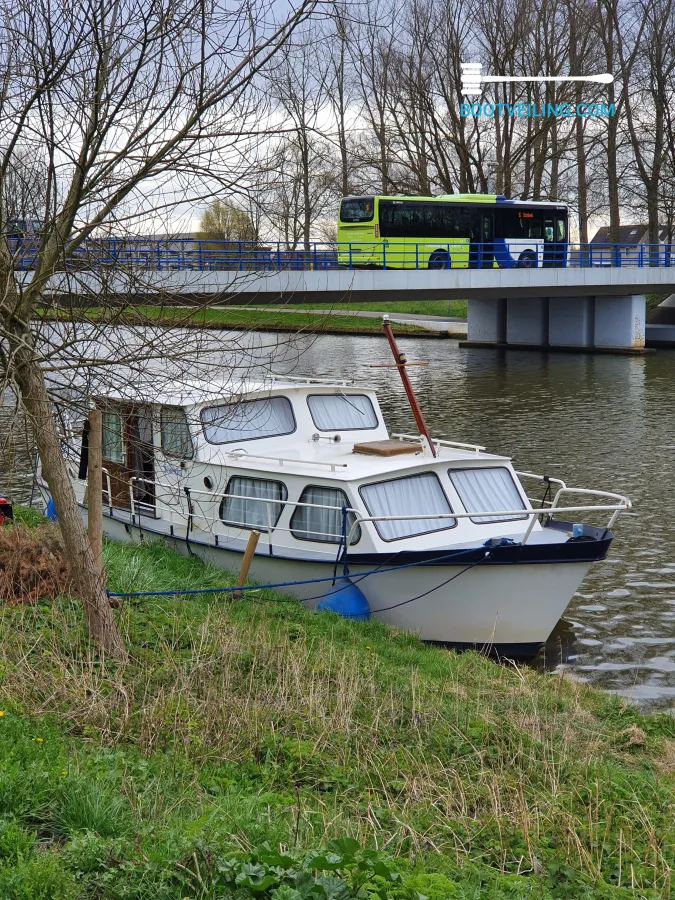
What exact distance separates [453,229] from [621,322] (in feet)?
31.4

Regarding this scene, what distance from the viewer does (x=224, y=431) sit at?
12.7 meters

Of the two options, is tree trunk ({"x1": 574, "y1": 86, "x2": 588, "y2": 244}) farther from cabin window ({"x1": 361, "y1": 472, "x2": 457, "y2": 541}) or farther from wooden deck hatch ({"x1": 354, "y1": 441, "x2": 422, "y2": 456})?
cabin window ({"x1": 361, "y1": 472, "x2": 457, "y2": 541})

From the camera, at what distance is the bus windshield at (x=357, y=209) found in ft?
125

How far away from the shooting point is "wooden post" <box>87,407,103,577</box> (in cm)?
792

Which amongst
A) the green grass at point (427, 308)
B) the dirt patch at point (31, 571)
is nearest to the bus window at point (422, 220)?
the green grass at point (427, 308)

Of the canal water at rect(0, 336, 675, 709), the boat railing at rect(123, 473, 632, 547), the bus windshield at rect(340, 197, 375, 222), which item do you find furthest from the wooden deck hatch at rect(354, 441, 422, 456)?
the bus windshield at rect(340, 197, 375, 222)

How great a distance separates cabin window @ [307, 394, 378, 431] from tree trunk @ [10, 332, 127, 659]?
5.82 metres

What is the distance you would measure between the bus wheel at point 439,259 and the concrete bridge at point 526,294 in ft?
5.72

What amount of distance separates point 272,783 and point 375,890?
80.5 inches

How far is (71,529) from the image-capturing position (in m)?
7.73

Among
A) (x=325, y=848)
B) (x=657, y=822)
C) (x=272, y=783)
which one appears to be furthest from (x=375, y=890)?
(x=657, y=822)

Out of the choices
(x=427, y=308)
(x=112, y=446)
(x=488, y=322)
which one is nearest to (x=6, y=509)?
(x=112, y=446)

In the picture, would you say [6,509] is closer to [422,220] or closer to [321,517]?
[321,517]

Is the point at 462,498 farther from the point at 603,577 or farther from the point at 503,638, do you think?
the point at 603,577
